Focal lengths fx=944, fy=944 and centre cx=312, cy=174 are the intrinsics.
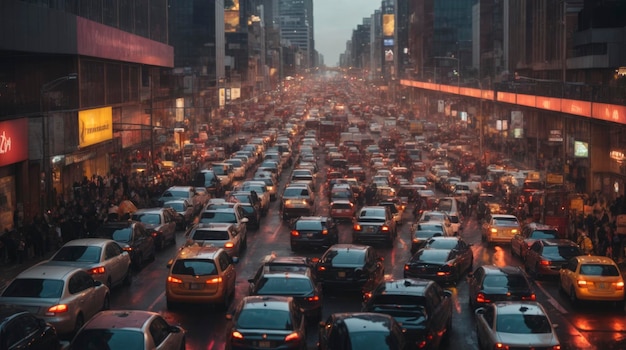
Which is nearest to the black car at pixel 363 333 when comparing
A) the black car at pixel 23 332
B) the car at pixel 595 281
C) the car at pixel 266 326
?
the car at pixel 266 326

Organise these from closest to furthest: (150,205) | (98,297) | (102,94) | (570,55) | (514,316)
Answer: (514,316)
(98,297)
(150,205)
(102,94)
(570,55)

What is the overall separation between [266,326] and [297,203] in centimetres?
2634

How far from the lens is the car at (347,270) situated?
75.8 feet

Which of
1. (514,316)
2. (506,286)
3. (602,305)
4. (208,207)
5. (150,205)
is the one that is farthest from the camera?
(150,205)

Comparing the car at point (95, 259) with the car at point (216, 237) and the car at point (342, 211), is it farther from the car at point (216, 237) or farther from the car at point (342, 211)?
the car at point (342, 211)

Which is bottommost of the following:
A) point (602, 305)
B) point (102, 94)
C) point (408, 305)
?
point (602, 305)

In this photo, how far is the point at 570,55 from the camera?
2729 inches

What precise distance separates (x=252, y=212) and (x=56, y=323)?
21.5 m

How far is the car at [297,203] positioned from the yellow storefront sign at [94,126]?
41.1ft

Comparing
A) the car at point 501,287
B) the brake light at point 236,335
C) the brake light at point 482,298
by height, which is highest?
the brake light at point 236,335

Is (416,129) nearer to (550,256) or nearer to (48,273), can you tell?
(550,256)

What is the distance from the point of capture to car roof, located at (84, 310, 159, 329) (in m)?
14.0

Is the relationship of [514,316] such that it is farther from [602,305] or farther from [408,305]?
[602,305]

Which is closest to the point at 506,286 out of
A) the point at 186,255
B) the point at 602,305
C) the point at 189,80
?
the point at 602,305
